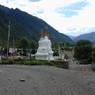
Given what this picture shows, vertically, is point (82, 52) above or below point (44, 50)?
above

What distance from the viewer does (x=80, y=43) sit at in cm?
9069

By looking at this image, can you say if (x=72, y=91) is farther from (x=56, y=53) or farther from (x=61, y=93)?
(x=56, y=53)

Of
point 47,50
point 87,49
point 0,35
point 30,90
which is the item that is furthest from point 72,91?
point 0,35

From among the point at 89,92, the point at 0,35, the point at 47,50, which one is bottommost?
the point at 89,92

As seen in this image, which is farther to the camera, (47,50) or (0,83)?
(47,50)

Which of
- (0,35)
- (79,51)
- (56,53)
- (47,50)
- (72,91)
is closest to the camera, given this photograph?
(72,91)

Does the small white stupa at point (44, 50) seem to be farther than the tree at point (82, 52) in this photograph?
No

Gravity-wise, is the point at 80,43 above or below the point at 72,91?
above

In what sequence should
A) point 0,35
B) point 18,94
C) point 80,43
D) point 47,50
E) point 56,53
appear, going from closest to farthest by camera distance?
point 18,94
point 47,50
point 56,53
point 80,43
point 0,35

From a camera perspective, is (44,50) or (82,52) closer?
(44,50)

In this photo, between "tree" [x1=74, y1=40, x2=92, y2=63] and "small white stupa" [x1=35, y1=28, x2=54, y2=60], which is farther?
"tree" [x1=74, y1=40, x2=92, y2=63]

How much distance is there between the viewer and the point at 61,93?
1370 centimetres

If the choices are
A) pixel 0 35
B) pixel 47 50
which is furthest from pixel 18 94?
pixel 0 35

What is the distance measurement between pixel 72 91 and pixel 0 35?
528 ft
